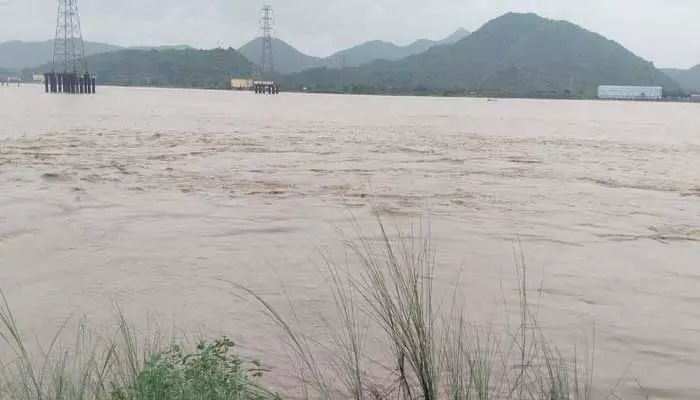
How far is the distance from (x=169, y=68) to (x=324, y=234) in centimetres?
16326

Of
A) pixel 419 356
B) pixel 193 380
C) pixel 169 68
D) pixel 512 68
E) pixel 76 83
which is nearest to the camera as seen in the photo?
pixel 193 380

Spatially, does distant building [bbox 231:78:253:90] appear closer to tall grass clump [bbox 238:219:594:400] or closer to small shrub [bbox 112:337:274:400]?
tall grass clump [bbox 238:219:594:400]

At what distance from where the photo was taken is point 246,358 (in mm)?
5344

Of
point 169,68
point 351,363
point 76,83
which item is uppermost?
point 169,68

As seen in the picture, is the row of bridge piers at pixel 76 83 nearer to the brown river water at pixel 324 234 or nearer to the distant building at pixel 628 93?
the brown river water at pixel 324 234

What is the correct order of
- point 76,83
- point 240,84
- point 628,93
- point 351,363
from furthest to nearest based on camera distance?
point 240,84
point 628,93
point 76,83
point 351,363

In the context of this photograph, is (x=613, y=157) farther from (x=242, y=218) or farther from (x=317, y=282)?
(x=317, y=282)

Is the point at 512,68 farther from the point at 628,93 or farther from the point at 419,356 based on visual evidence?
the point at 419,356

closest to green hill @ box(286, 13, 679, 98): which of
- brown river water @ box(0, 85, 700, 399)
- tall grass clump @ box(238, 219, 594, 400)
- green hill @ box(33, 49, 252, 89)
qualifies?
green hill @ box(33, 49, 252, 89)

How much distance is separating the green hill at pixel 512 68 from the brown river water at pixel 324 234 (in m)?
128

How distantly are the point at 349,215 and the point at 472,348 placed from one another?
604 centimetres

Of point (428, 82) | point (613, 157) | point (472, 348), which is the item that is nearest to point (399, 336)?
point (472, 348)

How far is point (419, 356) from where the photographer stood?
388 centimetres

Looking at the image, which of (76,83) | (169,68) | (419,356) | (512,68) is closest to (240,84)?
(169,68)
